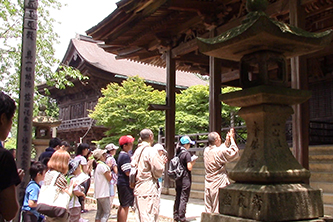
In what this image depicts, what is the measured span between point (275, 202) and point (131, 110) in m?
14.7

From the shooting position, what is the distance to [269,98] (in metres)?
3.62

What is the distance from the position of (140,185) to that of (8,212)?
2.66 metres

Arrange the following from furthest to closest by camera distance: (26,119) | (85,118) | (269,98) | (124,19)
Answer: (85,118)
(124,19)
(269,98)
(26,119)

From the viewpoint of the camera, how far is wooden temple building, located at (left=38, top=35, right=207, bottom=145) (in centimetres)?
2292

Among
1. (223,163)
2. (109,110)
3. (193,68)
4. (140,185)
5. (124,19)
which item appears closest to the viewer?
(140,185)

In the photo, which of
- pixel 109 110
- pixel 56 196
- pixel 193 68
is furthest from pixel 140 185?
pixel 109 110

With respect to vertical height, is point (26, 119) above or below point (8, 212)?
above

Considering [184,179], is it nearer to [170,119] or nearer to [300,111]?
[300,111]

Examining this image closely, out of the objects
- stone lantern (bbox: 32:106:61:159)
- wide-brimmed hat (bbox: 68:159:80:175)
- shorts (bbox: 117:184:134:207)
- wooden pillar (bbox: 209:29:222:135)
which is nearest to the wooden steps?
wooden pillar (bbox: 209:29:222:135)

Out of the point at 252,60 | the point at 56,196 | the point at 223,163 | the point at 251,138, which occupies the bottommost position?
the point at 56,196

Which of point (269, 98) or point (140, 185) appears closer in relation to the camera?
point (269, 98)

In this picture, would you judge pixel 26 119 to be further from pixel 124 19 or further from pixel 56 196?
pixel 124 19

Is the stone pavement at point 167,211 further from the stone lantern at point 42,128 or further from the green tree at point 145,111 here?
the green tree at point 145,111

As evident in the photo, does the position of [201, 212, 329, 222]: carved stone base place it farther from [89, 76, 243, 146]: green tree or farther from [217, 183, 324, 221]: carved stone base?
[89, 76, 243, 146]: green tree
